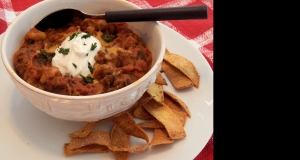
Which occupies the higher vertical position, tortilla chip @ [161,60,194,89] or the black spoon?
the black spoon

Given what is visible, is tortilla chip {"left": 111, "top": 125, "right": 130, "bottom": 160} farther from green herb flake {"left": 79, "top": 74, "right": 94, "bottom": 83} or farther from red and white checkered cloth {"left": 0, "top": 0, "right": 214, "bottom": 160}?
red and white checkered cloth {"left": 0, "top": 0, "right": 214, "bottom": 160}

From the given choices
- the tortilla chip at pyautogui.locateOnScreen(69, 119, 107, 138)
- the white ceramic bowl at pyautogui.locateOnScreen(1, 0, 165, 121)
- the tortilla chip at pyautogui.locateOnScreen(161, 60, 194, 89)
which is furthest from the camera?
the tortilla chip at pyautogui.locateOnScreen(161, 60, 194, 89)

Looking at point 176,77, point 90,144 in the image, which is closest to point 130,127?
point 90,144

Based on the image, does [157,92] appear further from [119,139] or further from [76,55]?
[76,55]

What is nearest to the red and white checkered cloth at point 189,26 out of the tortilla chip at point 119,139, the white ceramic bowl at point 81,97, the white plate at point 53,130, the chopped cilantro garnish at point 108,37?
the white plate at point 53,130

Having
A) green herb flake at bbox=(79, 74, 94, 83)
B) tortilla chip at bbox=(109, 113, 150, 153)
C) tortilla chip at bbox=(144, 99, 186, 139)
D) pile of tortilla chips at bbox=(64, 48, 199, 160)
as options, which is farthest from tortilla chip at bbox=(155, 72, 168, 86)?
green herb flake at bbox=(79, 74, 94, 83)
